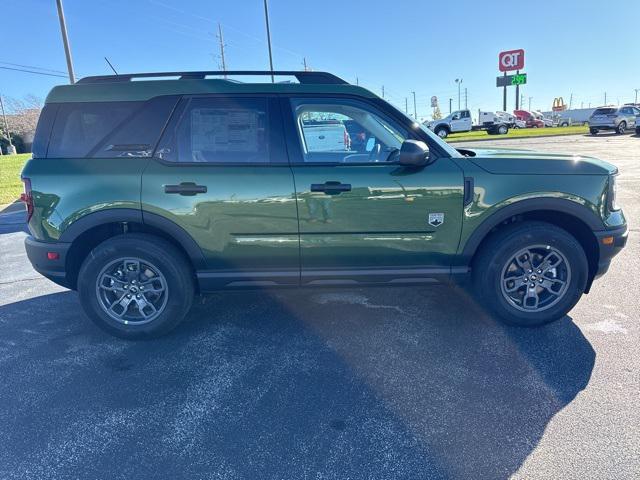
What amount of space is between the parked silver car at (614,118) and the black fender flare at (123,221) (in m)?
29.5

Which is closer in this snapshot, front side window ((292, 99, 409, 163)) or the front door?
the front door

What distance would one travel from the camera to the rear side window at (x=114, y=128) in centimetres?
314

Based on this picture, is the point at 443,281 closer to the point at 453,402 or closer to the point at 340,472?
the point at 453,402

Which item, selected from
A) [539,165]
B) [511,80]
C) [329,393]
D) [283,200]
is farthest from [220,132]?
[511,80]

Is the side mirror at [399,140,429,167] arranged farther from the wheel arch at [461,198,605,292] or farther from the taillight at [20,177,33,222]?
the taillight at [20,177,33,222]

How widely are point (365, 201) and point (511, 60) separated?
4796 cm

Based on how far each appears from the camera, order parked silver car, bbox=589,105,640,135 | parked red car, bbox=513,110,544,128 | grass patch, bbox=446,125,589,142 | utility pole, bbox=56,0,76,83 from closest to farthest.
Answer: utility pole, bbox=56,0,76,83, parked silver car, bbox=589,105,640,135, grass patch, bbox=446,125,589,142, parked red car, bbox=513,110,544,128

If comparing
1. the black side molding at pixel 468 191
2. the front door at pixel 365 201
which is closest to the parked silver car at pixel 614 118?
the black side molding at pixel 468 191

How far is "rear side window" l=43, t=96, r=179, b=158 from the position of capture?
314cm

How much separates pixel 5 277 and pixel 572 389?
5.91 m

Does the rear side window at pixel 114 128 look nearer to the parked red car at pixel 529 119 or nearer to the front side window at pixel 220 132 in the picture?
the front side window at pixel 220 132

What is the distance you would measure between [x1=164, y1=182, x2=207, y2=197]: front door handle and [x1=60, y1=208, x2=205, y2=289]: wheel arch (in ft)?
0.77

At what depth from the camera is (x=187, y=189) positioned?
3.07 m

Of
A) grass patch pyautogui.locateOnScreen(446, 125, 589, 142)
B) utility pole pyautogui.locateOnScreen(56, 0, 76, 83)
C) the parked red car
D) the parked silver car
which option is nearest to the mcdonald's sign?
the parked red car
